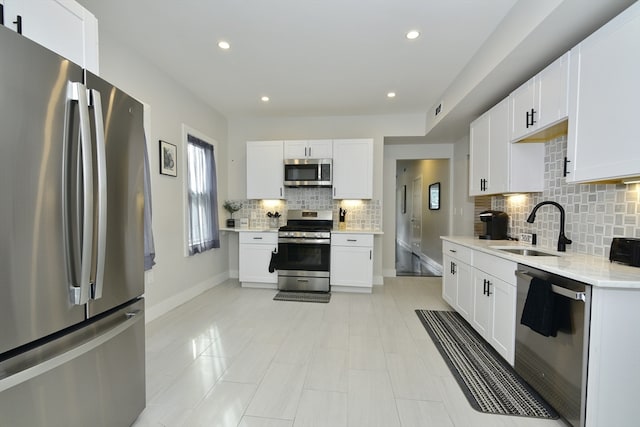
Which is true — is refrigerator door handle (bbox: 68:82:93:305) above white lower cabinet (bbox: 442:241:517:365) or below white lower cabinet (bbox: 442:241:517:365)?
above

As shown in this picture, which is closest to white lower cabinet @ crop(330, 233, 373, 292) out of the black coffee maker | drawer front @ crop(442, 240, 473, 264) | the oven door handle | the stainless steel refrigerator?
the oven door handle

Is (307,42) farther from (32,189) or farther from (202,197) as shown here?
(202,197)

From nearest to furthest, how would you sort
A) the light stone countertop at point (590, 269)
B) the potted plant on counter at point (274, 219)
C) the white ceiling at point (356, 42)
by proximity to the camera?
the light stone countertop at point (590, 269)
the white ceiling at point (356, 42)
the potted plant on counter at point (274, 219)

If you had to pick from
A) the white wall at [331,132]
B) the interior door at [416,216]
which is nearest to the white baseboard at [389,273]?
the white wall at [331,132]

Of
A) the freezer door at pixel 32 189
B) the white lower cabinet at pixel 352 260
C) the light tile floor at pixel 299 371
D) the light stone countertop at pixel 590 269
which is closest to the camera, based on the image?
the freezer door at pixel 32 189

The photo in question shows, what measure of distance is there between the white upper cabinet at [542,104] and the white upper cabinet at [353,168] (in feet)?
6.33

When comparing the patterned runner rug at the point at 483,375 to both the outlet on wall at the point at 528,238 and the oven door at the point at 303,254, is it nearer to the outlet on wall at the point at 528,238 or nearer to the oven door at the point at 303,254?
the outlet on wall at the point at 528,238

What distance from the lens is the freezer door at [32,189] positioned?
88cm

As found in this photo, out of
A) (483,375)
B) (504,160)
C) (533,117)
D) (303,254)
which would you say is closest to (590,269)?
(483,375)

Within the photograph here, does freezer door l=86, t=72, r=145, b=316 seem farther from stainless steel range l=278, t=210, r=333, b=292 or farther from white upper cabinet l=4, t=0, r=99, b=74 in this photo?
stainless steel range l=278, t=210, r=333, b=292

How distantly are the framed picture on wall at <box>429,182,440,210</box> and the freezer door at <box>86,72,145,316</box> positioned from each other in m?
5.39

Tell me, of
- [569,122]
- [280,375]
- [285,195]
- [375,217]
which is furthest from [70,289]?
[375,217]

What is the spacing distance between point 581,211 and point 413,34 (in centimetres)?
200

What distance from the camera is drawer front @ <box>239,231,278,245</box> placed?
4.10 metres
